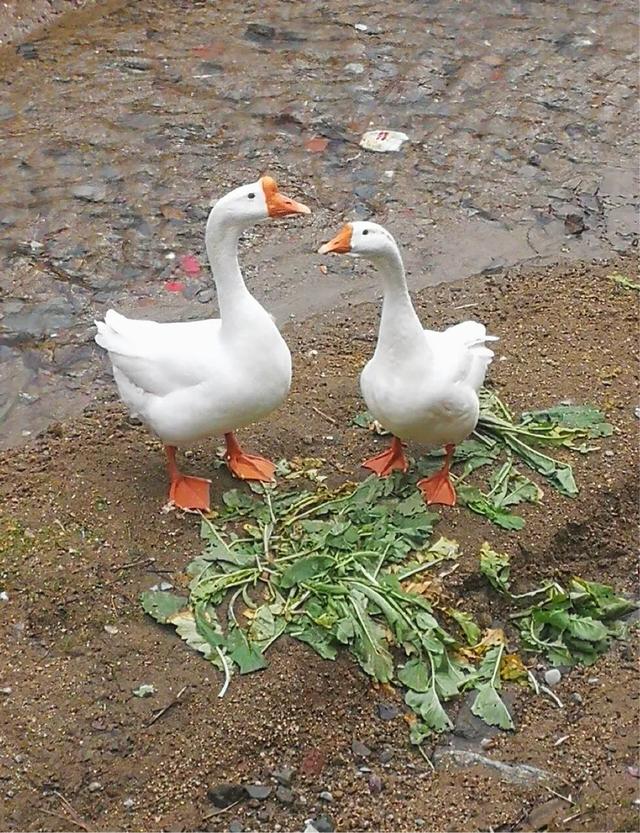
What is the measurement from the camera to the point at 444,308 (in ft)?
19.0

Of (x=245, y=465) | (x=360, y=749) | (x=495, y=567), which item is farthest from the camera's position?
(x=245, y=465)

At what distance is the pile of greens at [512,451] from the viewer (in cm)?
445

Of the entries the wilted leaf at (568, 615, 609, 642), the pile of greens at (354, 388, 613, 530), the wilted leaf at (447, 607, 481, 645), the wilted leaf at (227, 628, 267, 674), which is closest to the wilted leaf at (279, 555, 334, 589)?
the wilted leaf at (227, 628, 267, 674)

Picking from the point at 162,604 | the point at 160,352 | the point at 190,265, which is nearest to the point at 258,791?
the point at 162,604

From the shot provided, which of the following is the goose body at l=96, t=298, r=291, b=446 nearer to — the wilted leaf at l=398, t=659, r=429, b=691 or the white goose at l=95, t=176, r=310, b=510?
the white goose at l=95, t=176, r=310, b=510

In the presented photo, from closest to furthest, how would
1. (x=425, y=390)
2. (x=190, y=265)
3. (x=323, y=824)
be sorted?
(x=323, y=824)
(x=425, y=390)
(x=190, y=265)

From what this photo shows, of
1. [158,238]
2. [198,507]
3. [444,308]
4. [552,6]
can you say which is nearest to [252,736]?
[198,507]

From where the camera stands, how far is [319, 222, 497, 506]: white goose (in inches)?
156

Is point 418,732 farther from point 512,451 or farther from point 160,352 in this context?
point 160,352

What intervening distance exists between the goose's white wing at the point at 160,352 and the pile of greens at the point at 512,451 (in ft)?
3.28

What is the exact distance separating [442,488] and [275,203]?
1.32m

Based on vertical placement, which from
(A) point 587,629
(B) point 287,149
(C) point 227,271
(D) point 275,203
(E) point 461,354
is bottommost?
(A) point 587,629

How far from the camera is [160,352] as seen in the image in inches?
165

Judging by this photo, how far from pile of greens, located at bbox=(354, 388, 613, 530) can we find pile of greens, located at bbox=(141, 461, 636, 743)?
0.81 ft
